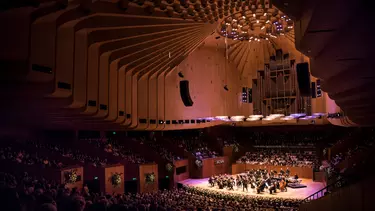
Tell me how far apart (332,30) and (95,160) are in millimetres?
15002

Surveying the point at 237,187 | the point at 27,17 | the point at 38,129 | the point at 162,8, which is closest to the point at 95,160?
the point at 38,129

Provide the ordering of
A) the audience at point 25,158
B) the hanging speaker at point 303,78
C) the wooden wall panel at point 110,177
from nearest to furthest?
the audience at point 25,158, the hanging speaker at point 303,78, the wooden wall panel at point 110,177

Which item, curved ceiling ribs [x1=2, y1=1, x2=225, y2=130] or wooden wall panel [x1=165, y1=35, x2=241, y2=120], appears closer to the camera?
curved ceiling ribs [x1=2, y1=1, x2=225, y2=130]

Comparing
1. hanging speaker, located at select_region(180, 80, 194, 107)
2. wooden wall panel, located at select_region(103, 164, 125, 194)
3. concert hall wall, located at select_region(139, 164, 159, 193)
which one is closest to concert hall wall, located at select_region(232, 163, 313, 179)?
concert hall wall, located at select_region(139, 164, 159, 193)

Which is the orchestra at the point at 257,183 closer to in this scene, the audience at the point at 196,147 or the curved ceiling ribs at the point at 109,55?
the audience at the point at 196,147

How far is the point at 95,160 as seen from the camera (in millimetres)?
16625

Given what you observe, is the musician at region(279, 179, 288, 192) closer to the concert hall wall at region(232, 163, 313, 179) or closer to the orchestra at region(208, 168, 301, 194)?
the orchestra at region(208, 168, 301, 194)

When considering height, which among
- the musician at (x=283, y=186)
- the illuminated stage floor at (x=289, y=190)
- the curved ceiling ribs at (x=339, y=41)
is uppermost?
the curved ceiling ribs at (x=339, y=41)

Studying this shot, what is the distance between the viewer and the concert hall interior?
16.8 ft

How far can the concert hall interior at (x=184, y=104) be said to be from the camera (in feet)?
16.8

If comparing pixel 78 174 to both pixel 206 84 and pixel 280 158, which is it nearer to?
pixel 206 84

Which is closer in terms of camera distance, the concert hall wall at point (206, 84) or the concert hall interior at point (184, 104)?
the concert hall interior at point (184, 104)

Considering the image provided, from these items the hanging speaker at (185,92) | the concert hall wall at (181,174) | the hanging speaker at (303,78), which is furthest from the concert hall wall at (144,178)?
the hanging speaker at (303,78)

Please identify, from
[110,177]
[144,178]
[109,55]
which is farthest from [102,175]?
[109,55]
